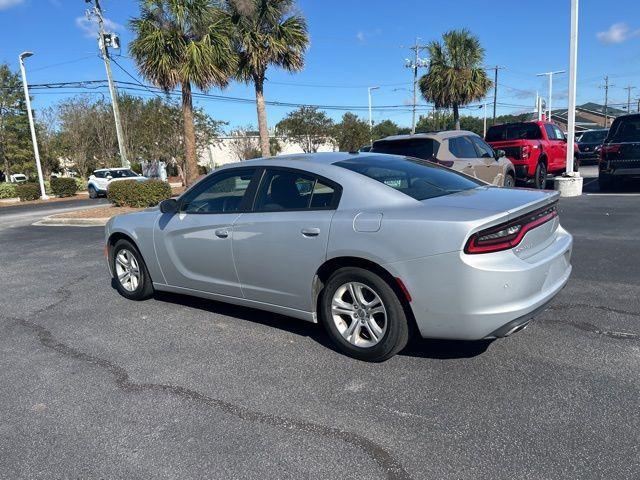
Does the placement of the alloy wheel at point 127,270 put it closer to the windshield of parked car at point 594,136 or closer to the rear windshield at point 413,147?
the rear windshield at point 413,147

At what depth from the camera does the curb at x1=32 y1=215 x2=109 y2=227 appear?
13.1 meters

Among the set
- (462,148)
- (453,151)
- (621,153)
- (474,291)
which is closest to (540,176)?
(621,153)

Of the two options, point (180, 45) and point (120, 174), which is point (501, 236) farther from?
point (120, 174)

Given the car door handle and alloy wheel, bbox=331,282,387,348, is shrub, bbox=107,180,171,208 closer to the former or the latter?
the car door handle

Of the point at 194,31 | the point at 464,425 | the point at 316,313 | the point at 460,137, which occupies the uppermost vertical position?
the point at 194,31

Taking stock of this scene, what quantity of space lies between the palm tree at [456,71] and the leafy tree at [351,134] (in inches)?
414

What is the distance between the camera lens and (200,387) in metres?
3.48

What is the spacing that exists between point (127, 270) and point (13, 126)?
36.0 metres

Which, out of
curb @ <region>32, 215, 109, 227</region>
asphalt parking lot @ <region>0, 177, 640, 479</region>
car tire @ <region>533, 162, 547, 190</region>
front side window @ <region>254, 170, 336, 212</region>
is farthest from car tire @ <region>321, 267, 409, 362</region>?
curb @ <region>32, 215, 109, 227</region>

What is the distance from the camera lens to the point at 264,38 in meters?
18.0

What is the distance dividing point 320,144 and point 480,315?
42.9 metres

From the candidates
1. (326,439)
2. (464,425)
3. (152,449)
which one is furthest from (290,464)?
(464,425)

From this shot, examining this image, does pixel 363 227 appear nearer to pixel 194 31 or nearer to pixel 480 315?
pixel 480 315

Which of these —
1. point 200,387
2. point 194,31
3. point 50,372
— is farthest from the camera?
point 194,31
